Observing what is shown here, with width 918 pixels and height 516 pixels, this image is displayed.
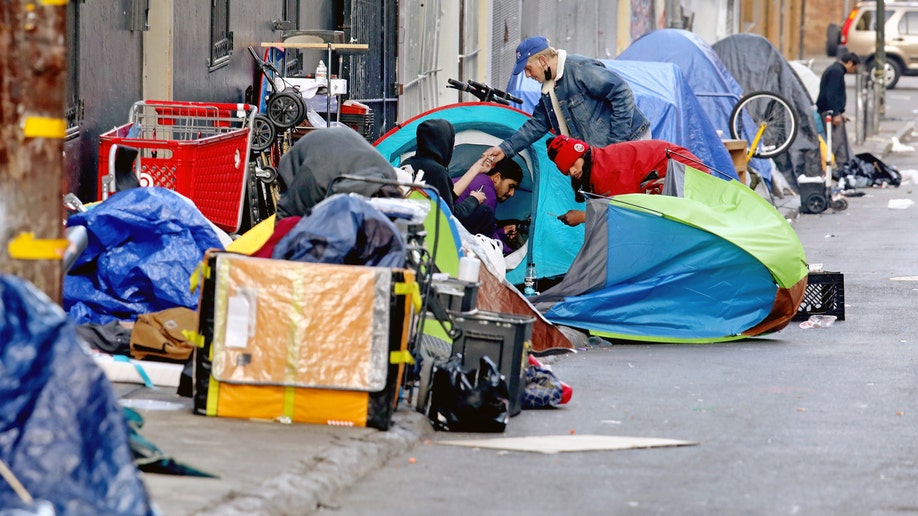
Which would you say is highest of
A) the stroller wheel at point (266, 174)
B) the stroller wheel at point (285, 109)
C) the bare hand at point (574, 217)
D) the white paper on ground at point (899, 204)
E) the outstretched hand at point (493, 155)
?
the stroller wheel at point (285, 109)

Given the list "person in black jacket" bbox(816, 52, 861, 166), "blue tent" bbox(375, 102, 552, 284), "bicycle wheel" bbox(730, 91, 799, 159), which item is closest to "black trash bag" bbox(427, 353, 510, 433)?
"blue tent" bbox(375, 102, 552, 284)

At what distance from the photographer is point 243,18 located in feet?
42.1

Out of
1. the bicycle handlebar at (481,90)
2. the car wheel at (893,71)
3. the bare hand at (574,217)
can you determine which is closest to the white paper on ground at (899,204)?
the bicycle handlebar at (481,90)

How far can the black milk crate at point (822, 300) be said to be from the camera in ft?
35.5

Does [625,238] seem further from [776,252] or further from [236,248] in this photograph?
[236,248]

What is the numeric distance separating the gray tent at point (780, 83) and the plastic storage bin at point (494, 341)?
13401 millimetres

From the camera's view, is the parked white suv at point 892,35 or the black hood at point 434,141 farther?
the parked white suv at point 892,35

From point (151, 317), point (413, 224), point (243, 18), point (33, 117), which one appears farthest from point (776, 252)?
point (33, 117)

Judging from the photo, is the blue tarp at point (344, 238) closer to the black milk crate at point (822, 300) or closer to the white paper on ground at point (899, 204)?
the black milk crate at point (822, 300)

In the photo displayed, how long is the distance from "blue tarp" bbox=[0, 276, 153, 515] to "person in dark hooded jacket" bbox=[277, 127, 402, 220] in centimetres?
331

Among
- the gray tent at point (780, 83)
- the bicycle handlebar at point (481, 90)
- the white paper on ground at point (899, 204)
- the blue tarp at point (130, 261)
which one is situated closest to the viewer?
the blue tarp at point (130, 261)

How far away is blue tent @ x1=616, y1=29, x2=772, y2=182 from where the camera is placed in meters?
18.8

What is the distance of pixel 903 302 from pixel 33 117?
855 centimetres

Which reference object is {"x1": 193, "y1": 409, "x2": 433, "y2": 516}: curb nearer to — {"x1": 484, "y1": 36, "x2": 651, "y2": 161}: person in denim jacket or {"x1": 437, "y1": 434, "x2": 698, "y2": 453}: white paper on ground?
{"x1": 437, "y1": 434, "x2": 698, "y2": 453}: white paper on ground
